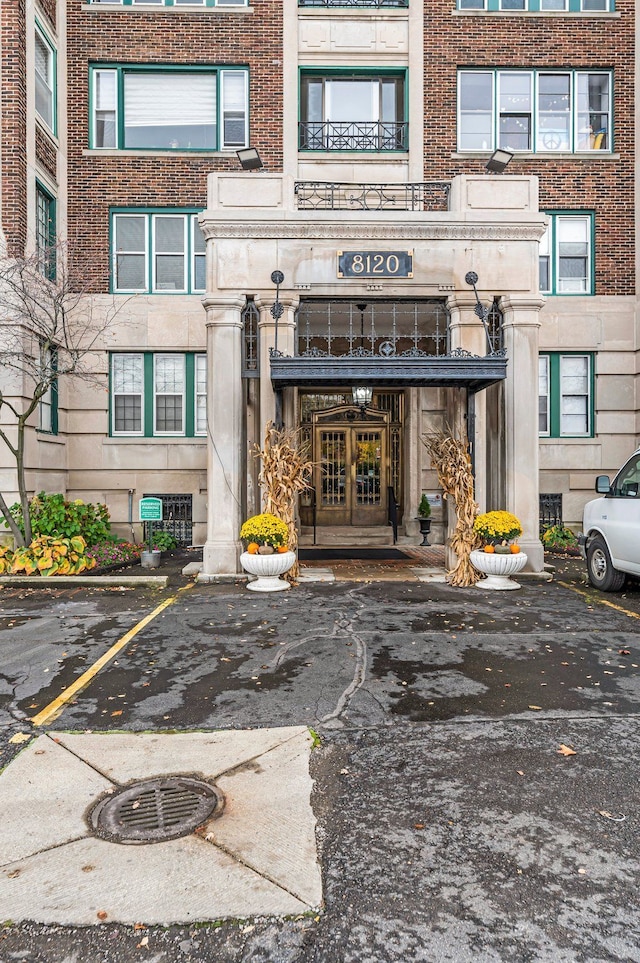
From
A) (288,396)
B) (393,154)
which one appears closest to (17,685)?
(288,396)

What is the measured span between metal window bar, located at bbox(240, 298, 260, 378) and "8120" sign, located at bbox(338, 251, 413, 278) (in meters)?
1.78

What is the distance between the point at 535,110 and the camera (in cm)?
1588

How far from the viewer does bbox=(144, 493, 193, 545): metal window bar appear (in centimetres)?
1561

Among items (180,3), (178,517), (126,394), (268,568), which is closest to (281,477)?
(268,568)

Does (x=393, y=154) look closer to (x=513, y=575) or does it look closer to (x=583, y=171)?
(x=583, y=171)

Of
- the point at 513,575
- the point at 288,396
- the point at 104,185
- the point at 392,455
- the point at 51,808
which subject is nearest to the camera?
the point at 51,808

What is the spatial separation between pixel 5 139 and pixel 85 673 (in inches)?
478

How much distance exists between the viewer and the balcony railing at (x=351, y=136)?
1570 cm

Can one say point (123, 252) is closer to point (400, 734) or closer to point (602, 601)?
point (602, 601)

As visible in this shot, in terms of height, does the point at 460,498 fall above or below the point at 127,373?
below

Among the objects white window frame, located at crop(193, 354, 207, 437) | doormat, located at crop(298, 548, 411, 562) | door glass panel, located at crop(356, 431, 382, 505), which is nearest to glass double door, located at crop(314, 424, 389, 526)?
door glass panel, located at crop(356, 431, 382, 505)

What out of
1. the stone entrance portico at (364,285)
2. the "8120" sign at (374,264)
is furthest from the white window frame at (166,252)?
the "8120" sign at (374,264)

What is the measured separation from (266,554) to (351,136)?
11560 mm

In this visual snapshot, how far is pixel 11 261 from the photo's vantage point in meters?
12.6
